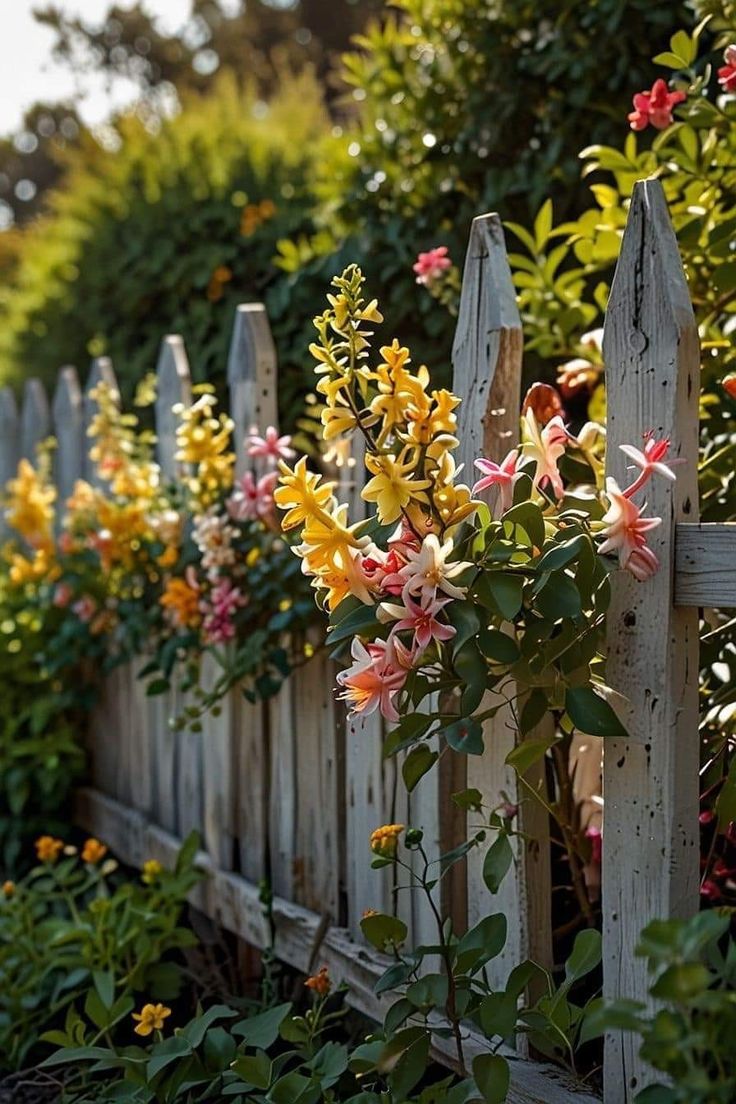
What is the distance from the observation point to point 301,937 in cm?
268

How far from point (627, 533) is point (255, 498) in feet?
3.89

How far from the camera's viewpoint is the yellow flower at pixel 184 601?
2906 millimetres

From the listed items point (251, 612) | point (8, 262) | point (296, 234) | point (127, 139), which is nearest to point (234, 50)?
point (8, 262)

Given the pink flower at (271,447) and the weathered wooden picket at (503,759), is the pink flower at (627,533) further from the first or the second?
the pink flower at (271,447)

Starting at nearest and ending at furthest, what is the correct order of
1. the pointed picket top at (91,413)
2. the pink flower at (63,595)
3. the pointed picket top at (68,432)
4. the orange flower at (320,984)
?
the orange flower at (320,984) → the pink flower at (63,595) → the pointed picket top at (91,413) → the pointed picket top at (68,432)

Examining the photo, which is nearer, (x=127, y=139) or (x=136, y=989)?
(x=136, y=989)

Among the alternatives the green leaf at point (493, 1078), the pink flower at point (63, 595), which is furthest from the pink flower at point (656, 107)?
the pink flower at point (63, 595)

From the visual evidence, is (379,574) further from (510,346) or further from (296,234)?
(296,234)

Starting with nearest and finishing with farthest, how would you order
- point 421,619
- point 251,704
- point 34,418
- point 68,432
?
point 421,619, point 251,704, point 68,432, point 34,418

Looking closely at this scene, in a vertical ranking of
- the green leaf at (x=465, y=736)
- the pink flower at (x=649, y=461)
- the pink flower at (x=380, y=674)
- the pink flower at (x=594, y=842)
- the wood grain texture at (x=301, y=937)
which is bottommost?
the wood grain texture at (x=301, y=937)

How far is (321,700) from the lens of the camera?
2727mm

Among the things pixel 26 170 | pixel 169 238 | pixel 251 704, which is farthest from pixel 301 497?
pixel 26 170

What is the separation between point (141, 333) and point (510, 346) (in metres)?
3.14

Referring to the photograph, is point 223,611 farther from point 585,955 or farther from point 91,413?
point 91,413
